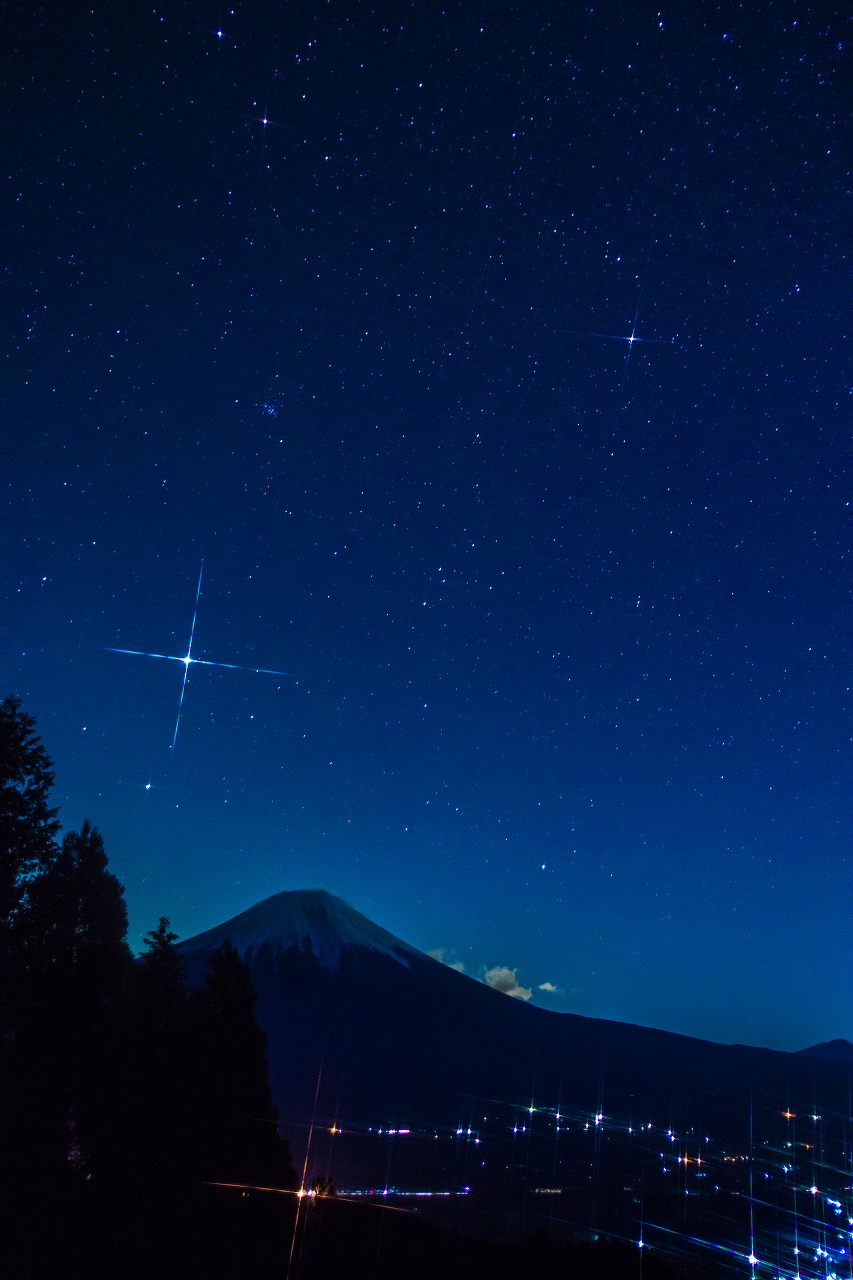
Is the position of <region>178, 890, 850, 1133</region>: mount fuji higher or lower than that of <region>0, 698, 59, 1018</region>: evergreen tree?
lower

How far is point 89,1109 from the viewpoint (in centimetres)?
1326

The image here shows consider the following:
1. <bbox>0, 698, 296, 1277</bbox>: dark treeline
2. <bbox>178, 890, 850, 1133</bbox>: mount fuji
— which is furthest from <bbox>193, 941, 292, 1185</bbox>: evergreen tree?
<bbox>178, 890, 850, 1133</bbox>: mount fuji

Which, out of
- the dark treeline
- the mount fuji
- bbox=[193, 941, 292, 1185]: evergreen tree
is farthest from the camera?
the mount fuji

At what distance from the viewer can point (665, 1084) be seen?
164m

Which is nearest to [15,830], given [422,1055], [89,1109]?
[89,1109]

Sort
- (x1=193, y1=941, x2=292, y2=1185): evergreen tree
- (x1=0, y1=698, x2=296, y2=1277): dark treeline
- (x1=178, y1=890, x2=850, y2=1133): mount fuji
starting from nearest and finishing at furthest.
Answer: (x1=0, y1=698, x2=296, y2=1277): dark treeline < (x1=193, y1=941, x2=292, y2=1185): evergreen tree < (x1=178, y1=890, x2=850, y2=1133): mount fuji

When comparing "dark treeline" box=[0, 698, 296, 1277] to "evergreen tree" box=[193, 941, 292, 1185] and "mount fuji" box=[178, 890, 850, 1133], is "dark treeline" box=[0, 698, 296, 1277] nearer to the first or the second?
"evergreen tree" box=[193, 941, 292, 1185]

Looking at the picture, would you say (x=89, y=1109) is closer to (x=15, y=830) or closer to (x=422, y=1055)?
(x=15, y=830)

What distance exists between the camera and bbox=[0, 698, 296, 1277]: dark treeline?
11.4 meters

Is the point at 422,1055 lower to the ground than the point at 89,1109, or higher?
lower

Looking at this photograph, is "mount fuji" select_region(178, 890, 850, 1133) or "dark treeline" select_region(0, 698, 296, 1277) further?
"mount fuji" select_region(178, 890, 850, 1133)

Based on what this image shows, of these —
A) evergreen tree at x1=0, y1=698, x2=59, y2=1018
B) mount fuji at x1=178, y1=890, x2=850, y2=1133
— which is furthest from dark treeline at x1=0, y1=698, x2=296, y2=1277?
mount fuji at x1=178, y1=890, x2=850, y2=1133

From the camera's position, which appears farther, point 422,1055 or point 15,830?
point 422,1055

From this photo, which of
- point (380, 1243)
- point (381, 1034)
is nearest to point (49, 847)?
point (380, 1243)
